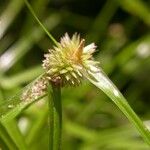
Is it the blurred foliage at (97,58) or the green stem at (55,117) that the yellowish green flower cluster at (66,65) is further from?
the blurred foliage at (97,58)

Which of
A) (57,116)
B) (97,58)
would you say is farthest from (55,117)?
(97,58)

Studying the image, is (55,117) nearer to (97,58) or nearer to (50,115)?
(50,115)

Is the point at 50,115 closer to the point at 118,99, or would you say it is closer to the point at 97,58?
the point at 118,99

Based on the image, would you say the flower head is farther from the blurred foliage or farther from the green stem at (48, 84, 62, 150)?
the blurred foliage

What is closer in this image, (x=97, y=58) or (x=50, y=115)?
(x=50, y=115)

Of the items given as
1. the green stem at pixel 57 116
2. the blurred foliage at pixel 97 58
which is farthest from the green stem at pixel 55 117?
the blurred foliage at pixel 97 58

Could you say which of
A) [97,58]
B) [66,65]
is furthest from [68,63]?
[97,58]

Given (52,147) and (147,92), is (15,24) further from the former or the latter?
(52,147)
